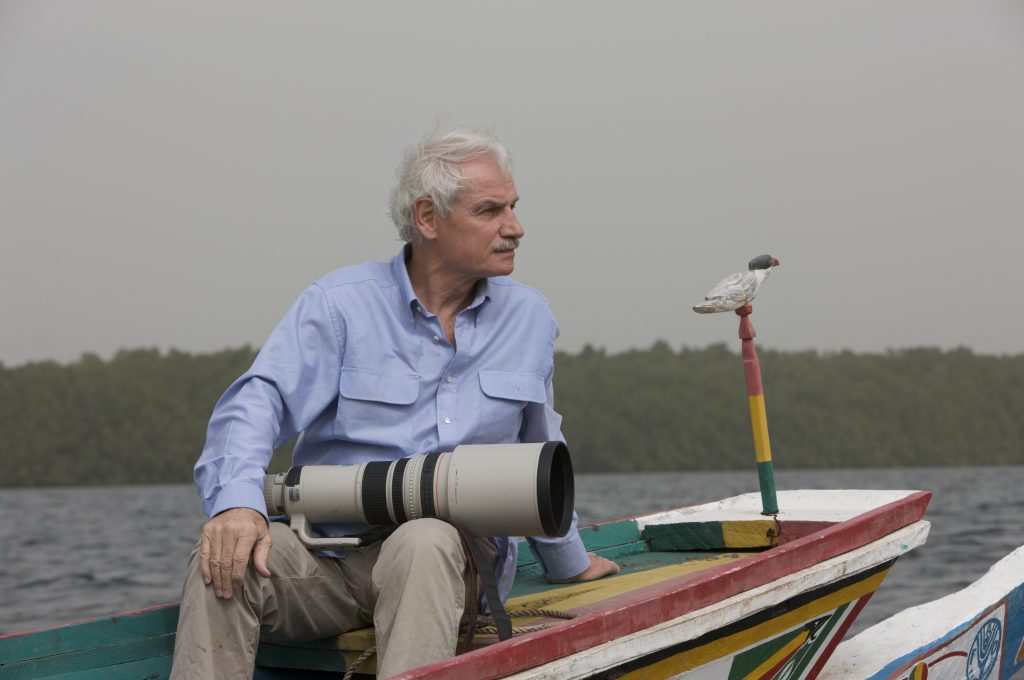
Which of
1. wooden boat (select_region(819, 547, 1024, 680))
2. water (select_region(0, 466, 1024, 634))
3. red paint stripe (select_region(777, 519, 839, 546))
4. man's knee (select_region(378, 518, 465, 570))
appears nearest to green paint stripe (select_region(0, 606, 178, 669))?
man's knee (select_region(378, 518, 465, 570))

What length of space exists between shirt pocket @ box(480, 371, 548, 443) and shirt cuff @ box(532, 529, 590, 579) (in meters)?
0.53

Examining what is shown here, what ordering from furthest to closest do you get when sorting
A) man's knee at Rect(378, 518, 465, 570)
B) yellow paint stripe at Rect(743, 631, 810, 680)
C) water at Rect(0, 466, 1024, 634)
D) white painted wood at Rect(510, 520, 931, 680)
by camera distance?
water at Rect(0, 466, 1024, 634)
yellow paint stripe at Rect(743, 631, 810, 680)
man's knee at Rect(378, 518, 465, 570)
white painted wood at Rect(510, 520, 931, 680)

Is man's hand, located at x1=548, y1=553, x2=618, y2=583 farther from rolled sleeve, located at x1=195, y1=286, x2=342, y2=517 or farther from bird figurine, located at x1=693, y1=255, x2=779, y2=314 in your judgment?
rolled sleeve, located at x1=195, y1=286, x2=342, y2=517

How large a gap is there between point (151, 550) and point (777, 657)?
24268 mm

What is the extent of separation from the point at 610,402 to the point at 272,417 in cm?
5436

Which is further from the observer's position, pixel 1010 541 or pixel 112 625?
pixel 1010 541

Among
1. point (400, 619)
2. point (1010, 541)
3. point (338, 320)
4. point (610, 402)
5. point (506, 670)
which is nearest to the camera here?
point (506, 670)

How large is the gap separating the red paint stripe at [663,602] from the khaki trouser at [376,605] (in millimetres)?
248

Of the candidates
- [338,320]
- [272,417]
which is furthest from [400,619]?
[338,320]

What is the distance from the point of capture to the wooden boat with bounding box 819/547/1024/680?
430 centimetres

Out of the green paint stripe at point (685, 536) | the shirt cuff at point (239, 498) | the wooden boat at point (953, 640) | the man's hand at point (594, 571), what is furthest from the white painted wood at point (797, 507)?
the shirt cuff at point (239, 498)

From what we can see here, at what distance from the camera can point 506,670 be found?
2.32 m

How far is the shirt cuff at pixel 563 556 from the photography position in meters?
3.69

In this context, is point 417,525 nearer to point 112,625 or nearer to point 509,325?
point 509,325
